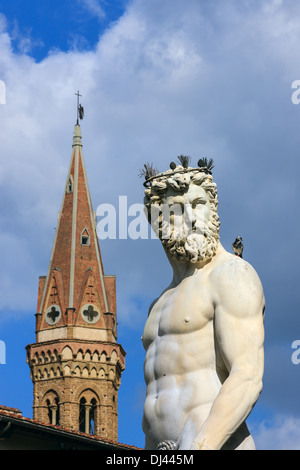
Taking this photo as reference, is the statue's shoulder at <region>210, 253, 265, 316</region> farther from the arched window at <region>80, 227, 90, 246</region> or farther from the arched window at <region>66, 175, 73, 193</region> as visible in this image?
the arched window at <region>66, 175, 73, 193</region>

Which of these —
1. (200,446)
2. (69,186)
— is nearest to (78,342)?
(69,186)

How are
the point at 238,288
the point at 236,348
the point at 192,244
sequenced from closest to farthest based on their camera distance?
the point at 236,348 < the point at 238,288 < the point at 192,244

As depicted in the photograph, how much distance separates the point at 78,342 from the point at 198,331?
6629 cm

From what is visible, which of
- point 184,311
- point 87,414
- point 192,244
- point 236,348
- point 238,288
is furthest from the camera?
point 87,414

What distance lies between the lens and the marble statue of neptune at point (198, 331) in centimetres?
628

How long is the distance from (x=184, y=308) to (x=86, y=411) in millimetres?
65837

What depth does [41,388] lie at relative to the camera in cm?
7381

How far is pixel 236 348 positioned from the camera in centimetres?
636

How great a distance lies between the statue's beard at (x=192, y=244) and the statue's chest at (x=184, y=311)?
14cm

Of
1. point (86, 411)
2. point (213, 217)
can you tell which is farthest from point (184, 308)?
point (86, 411)

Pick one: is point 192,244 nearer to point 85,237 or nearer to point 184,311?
point 184,311

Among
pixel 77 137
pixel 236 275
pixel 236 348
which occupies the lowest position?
pixel 236 348
